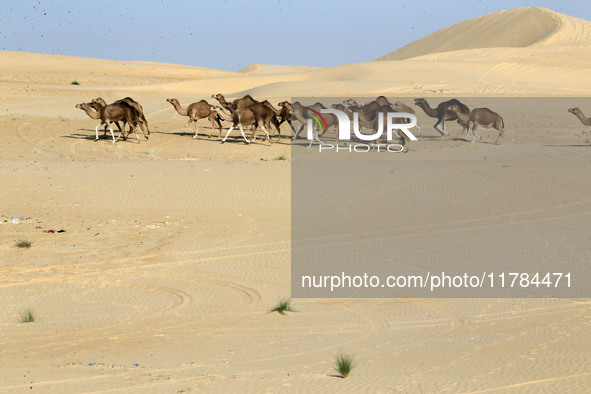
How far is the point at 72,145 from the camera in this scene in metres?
26.8

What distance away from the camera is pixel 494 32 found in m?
108

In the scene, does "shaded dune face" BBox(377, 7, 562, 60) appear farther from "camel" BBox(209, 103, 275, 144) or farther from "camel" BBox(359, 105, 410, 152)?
"camel" BBox(209, 103, 275, 144)

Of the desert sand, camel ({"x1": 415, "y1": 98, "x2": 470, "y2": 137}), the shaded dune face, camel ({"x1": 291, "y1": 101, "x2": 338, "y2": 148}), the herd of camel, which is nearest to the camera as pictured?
the desert sand

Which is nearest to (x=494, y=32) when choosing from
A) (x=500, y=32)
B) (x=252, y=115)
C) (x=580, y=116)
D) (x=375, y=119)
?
(x=500, y=32)

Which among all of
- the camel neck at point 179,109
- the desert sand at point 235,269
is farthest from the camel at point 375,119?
the camel neck at point 179,109

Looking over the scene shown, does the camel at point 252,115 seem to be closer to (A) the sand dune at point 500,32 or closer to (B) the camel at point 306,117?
(B) the camel at point 306,117

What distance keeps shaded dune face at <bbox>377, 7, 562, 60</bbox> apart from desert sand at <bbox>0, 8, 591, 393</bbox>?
7177 centimetres

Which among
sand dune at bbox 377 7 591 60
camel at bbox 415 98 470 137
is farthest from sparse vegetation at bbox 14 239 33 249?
sand dune at bbox 377 7 591 60

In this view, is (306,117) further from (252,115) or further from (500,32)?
(500,32)

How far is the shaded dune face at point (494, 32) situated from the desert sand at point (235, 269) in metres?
71.8

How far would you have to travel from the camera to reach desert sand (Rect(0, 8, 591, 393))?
22.0ft

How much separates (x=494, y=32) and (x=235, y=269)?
335 feet

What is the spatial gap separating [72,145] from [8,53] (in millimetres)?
69623

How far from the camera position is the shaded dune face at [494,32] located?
10033 centimetres
